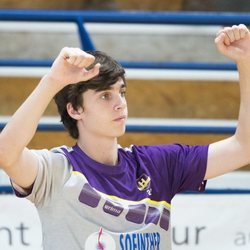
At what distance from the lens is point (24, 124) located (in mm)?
1620

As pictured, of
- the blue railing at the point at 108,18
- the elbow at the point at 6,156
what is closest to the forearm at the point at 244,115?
the elbow at the point at 6,156

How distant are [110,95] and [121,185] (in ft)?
0.78

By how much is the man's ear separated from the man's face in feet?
0.04

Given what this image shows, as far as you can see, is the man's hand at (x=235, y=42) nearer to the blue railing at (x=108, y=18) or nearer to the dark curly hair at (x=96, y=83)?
the dark curly hair at (x=96, y=83)

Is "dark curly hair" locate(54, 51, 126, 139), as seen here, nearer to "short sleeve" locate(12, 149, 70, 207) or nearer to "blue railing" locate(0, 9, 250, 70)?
"short sleeve" locate(12, 149, 70, 207)

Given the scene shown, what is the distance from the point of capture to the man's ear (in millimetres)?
1847

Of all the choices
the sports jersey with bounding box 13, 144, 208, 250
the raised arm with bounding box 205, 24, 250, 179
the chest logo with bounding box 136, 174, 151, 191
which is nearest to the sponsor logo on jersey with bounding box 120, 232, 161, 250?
the sports jersey with bounding box 13, 144, 208, 250

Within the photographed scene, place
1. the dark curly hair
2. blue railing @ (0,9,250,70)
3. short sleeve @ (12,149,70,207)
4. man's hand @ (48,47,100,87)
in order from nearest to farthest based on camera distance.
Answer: man's hand @ (48,47,100,87) → short sleeve @ (12,149,70,207) → the dark curly hair → blue railing @ (0,9,250,70)

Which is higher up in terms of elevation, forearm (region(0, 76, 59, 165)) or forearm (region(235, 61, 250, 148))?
forearm (region(0, 76, 59, 165))

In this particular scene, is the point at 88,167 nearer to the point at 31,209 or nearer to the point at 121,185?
the point at 121,185

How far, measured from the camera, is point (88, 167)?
179cm

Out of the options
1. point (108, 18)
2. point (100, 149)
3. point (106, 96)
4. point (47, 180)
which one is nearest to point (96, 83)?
point (106, 96)

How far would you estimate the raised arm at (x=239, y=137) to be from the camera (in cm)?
179

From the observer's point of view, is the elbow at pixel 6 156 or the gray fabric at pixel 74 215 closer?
the elbow at pixel 6 156
